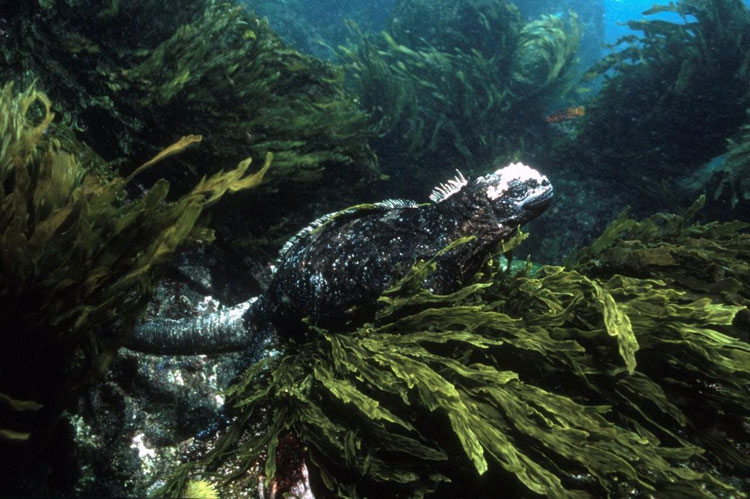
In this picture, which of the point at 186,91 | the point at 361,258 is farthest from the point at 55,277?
the point at 186,91

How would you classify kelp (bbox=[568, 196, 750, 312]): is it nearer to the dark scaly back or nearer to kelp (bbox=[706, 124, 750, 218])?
the dark scaly back

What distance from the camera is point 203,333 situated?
3164 millimetres

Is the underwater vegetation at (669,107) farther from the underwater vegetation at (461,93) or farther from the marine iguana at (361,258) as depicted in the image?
the marine iguana at (361,258)

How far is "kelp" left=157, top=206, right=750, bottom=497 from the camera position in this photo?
2.08 metres

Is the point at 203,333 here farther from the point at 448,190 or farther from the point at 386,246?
the point at 448,190

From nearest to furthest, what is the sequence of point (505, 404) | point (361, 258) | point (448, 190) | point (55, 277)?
point (55, 277), point (505, 404), point (361, 258), point (448, 190)

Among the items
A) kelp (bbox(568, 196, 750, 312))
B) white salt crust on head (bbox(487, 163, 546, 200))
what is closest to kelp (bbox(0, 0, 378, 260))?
white salt crust on head (bbox(487, 163, 546, 200))

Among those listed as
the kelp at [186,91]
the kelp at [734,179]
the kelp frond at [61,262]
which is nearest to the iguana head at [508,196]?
the kelp at [186,91]

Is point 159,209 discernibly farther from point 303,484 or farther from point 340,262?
point 303,484

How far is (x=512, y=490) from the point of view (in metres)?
2.14

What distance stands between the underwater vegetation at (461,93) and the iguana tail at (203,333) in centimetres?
390

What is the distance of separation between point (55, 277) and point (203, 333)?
4.50ft

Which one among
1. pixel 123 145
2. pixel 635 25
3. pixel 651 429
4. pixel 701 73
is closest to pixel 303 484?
pixel 651 429

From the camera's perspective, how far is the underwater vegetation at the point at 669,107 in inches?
266
